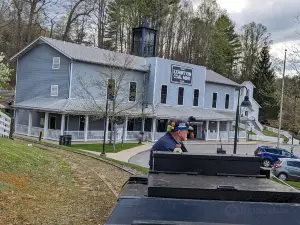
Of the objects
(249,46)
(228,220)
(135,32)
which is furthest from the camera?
(249,46)

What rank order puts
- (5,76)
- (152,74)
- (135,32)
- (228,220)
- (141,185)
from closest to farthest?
(228,220)
(141,185)
(5,76)
(152,74)
(135,32)

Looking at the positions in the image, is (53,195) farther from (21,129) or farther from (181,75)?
(181,75)

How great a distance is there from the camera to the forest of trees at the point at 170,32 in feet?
177

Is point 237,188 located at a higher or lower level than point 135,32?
lower

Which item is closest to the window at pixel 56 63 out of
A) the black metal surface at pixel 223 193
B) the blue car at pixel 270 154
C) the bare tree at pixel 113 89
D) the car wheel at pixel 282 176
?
the bare tree at pixel 113 89

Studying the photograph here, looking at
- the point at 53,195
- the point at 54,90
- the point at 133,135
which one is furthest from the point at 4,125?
the point at 133,135

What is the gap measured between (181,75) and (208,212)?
40533mm

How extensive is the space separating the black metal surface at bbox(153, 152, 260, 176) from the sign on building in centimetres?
3826

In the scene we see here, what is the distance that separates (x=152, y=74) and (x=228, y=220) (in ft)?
125

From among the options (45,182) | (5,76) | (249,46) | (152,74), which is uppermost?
(249,46)

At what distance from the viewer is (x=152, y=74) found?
4081 cm

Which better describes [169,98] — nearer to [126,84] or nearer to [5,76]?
[126,84]

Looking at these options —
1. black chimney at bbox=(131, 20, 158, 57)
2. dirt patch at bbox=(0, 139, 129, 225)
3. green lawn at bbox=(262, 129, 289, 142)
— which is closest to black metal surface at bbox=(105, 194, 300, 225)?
A: dirt patch at bbox=(0, 139, 129, 225)

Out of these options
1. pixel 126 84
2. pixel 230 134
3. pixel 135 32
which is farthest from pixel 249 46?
pixel 126 84
